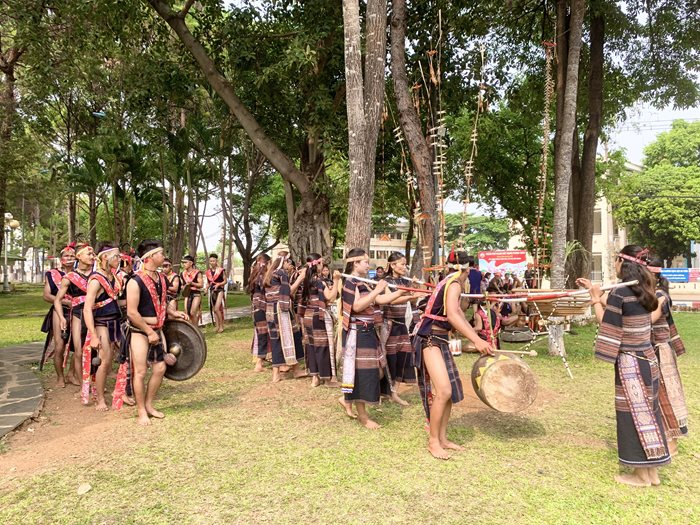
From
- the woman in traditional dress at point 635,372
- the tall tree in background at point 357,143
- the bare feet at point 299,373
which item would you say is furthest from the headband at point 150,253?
the woman in traditional dress at point 635,372

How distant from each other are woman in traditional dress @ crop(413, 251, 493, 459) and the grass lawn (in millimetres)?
227

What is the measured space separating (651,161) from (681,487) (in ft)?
148

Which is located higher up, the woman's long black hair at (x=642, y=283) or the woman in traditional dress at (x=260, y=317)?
the woman's long black hair at (x=642, y=283)

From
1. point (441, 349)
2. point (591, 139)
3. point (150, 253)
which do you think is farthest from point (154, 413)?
point (591, 139)

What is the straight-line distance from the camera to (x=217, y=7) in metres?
12.6

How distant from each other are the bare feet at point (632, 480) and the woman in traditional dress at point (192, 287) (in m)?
10.1

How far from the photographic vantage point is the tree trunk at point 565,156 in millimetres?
9594

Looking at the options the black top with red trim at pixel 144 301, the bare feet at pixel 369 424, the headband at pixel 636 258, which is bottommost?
the bare feet at pixel 369 424

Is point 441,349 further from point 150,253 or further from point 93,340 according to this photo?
point 93,340

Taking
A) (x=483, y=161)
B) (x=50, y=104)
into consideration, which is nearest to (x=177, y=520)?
(x=483, y=161)

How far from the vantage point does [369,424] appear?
529cm

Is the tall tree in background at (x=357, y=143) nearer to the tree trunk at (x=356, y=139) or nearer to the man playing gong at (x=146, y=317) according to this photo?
the tree trunk at (x=356, y=139)

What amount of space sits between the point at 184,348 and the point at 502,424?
3.55 meters

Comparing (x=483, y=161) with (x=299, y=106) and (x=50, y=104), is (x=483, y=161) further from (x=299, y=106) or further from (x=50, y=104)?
(x=50, y=104)
